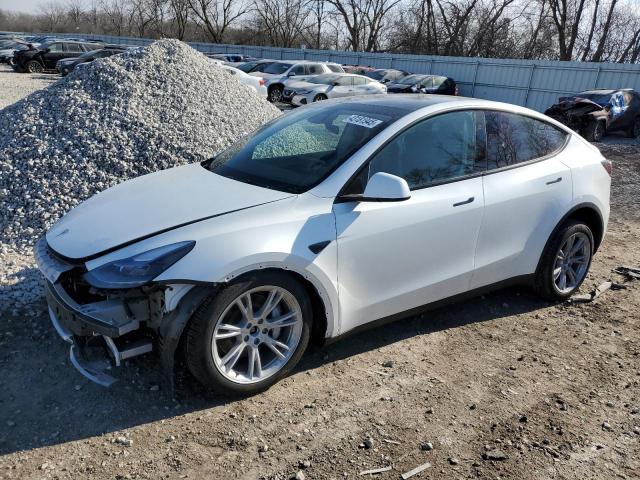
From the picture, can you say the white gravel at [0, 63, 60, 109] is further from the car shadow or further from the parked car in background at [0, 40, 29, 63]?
the car shadow

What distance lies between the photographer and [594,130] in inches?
608

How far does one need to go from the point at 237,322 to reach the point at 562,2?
41.7 meters

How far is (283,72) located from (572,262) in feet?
64.0

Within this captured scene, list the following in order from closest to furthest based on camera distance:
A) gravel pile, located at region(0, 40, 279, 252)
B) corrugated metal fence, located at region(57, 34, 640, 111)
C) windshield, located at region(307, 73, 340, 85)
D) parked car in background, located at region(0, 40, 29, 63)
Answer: gravel pile, located at region(0, 40, 279, 252), windshield, located at region(307, 73, 340, 85), corrugated metal fence, located at region(57, 34, 640, 111), parked car in background, located at region(0, 40, 29, 63)

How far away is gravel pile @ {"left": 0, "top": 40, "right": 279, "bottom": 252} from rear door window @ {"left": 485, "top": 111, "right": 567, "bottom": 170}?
3447mm

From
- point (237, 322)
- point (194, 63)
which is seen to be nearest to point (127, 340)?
point (237, 322)

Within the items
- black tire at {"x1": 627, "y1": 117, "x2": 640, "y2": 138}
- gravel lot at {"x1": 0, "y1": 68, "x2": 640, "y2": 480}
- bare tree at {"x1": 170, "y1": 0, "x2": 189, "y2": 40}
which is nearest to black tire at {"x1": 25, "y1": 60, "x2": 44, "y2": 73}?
black tire at {"x1": 627, "y1": 117, "x2": 640, "y2": 138}

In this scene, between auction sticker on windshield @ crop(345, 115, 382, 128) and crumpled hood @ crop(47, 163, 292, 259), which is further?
auction sticker on windshield @ crop(345, 115, 382, 128)

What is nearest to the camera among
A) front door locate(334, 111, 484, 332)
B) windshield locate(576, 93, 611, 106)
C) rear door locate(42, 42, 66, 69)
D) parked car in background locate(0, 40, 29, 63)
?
front door locate(334, 111, 484, 332)

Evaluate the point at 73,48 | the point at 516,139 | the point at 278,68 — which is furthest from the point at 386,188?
the point at 73,48

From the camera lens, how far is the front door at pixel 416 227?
331cm

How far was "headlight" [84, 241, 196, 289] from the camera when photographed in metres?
2.82

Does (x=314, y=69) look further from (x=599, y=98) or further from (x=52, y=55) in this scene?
(x=52, y=55)

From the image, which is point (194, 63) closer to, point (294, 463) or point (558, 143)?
point (558, 143)
